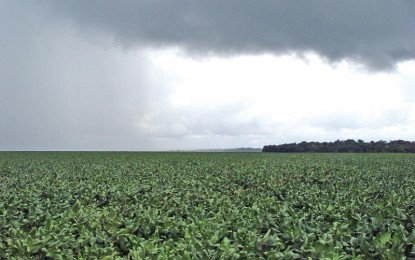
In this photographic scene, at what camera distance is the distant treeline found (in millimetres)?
112688

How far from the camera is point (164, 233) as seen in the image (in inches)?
236

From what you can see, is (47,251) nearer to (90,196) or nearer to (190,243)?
(190,243)

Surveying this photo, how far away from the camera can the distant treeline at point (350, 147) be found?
112688 mm

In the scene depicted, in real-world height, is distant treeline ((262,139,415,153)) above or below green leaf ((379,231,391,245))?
above

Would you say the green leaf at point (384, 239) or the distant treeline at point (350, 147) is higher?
the distant treeline at point (350, 147)

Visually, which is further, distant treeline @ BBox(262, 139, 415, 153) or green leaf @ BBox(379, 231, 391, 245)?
distant treeline @ BBox(262, 139, 415, 153)

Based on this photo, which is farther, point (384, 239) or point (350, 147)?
point (350, 147)

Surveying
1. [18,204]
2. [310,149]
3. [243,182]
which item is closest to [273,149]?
[310,149]

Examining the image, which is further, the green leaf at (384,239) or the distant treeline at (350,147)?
the distant treeline at (350,147)

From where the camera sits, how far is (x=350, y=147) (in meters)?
121

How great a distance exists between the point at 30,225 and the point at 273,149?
451 ft

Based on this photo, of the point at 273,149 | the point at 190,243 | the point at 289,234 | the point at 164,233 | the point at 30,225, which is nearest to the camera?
the point at 190,243

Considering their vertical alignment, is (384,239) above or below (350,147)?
below

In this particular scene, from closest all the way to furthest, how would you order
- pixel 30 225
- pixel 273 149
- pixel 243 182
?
pixel 30 225
pixel 243 182
pixel 273 149
